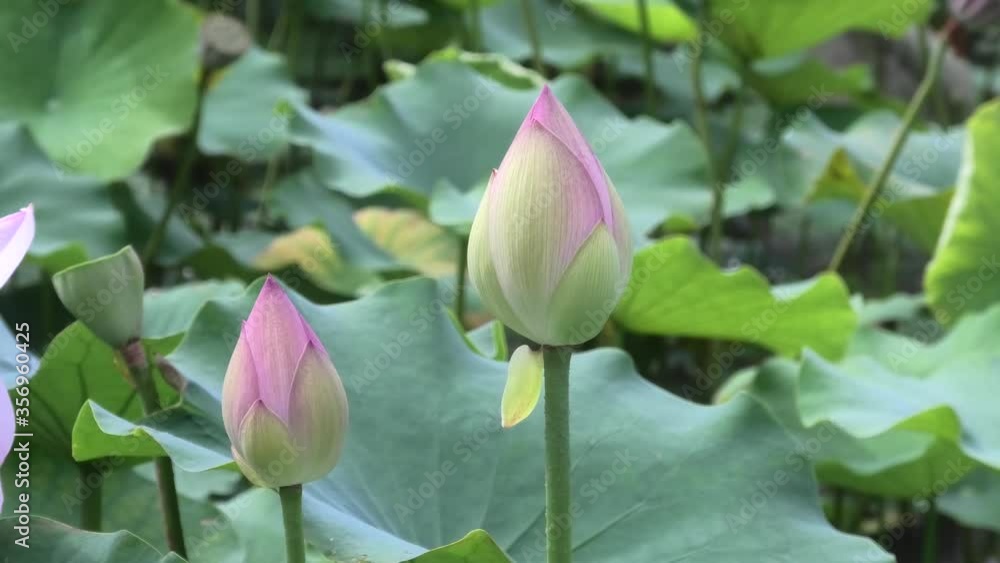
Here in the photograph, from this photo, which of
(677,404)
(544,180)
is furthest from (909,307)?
(544,180)

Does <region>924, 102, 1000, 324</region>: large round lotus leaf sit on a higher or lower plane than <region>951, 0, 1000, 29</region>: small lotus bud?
lower

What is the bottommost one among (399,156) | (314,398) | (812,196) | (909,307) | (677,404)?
(909,307)

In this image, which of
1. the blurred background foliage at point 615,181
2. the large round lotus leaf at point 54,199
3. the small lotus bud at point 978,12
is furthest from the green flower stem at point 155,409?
the small lotus bud at point 978,12

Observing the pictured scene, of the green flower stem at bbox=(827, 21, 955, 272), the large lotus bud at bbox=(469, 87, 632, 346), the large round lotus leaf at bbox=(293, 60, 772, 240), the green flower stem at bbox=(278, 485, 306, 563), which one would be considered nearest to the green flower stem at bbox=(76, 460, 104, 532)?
the green flower stem at bbox=(278, 485, 306, 563)

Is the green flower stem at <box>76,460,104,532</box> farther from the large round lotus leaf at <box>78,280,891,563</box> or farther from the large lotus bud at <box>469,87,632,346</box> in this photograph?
the large lotus bud at <box>469,87,632,346</box>

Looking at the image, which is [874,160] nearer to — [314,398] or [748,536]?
[748,536]

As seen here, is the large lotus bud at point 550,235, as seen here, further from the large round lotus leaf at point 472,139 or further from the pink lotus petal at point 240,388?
the large round lotus leaf at point 472,139
